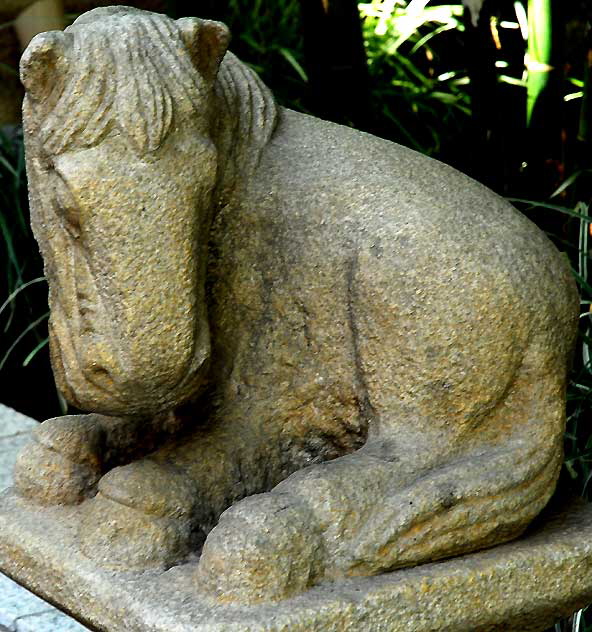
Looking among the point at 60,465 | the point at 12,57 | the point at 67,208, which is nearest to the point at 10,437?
the point at 60,465

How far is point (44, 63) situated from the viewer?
1.49 m

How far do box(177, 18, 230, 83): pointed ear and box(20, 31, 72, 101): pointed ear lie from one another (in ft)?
0.44

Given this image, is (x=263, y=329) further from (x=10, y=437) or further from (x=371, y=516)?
(x=10, y=437)

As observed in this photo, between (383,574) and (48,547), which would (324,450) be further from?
(48,547)

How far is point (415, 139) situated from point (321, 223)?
5.58ft

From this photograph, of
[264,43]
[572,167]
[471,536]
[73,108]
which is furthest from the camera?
[264,43]

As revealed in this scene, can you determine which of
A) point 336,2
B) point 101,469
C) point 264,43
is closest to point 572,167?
point 336,2

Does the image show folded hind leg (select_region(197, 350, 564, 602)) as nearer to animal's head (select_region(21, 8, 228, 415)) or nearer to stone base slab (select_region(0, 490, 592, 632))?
stone base slab (select_region(0, 490, 592, 632))

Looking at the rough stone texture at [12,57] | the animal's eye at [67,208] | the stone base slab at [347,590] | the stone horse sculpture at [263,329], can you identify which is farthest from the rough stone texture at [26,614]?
the rough stone texture at [12,57]

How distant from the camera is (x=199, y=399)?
176 centimetres

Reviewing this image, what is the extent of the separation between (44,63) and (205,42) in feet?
0.61

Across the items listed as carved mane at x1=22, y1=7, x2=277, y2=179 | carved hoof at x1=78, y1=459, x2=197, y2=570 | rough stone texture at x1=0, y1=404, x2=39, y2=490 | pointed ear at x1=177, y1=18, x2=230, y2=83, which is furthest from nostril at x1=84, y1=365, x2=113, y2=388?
rough stone texture at x1=0, y1=404, x2=39, y2=490

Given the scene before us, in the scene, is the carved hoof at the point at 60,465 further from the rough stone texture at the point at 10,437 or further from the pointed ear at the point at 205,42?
the rough stone texture at the point at 10,437

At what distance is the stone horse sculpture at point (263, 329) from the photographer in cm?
150
